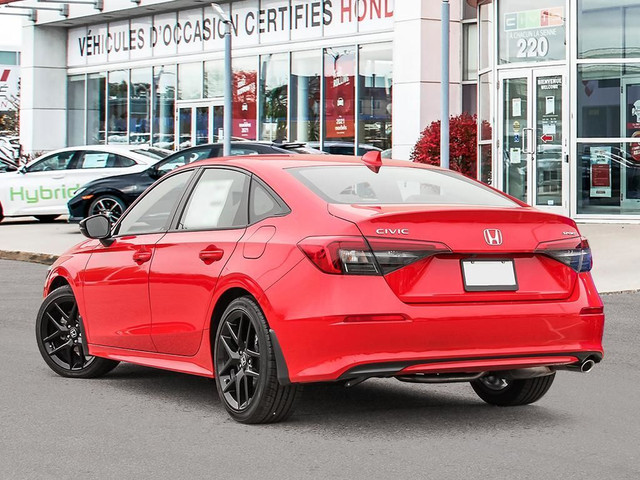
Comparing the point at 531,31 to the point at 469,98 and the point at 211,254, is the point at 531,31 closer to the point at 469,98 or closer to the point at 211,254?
the point at 469,98

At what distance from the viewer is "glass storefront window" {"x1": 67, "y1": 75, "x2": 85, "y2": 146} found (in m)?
41.9

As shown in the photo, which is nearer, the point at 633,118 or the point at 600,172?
the point at 633,118

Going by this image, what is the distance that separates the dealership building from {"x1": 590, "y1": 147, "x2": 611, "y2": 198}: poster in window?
26 mm

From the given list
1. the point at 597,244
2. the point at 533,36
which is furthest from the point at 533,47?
the point at 597,244

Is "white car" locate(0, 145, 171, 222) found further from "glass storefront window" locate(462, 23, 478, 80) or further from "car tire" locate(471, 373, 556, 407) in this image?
"car tire" locate(471, 373, 556, 407)

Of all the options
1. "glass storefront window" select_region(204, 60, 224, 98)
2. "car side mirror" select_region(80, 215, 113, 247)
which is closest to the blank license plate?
"car side mirror" select_region(80, 215, 113, 247)

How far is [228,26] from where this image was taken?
72.6 feet

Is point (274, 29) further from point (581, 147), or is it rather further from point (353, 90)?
point (581, 147)

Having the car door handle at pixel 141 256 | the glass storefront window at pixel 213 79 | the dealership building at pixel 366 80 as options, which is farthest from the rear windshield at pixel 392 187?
the glass storefront window at pixel 213 79

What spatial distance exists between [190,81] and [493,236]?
101 ft

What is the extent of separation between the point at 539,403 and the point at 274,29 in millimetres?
26599

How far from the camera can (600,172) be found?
71.4 feet

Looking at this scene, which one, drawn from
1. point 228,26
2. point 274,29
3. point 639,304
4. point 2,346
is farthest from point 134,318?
point 274,29

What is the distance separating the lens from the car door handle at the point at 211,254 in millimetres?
6938
